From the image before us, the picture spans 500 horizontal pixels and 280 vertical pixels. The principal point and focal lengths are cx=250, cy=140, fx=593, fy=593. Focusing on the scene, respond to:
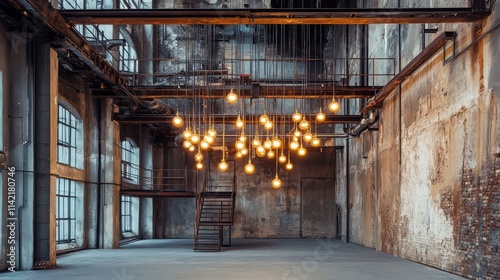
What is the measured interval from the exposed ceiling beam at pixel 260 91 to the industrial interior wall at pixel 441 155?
1.19m

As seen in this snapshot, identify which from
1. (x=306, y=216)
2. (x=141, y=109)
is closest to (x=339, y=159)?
(x=306, y=216)

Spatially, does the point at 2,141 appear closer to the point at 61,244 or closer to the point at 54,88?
the point at 54,88

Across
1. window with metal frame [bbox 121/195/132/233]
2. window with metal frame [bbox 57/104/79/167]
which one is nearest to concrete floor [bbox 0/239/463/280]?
window with metal frame [bbox 57/104/79/167]

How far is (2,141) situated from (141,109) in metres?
10.1

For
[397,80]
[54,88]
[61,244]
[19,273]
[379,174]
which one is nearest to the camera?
[19,273]

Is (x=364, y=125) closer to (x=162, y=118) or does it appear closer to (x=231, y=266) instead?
(x=162, y=118)

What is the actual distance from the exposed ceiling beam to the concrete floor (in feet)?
16.4

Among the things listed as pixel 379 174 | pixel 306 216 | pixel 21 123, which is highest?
pixel 21 123

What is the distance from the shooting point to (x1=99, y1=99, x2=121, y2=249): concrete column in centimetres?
2023

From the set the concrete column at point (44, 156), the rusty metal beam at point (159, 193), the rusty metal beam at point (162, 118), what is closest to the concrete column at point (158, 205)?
the rusty metal beam at point (159, 193)

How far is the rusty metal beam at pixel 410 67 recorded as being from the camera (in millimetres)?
12391

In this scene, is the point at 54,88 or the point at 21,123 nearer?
the point at 21,123

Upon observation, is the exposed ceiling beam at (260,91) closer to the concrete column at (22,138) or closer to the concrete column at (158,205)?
the concrete column at (22,138)

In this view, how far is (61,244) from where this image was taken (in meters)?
18.3
